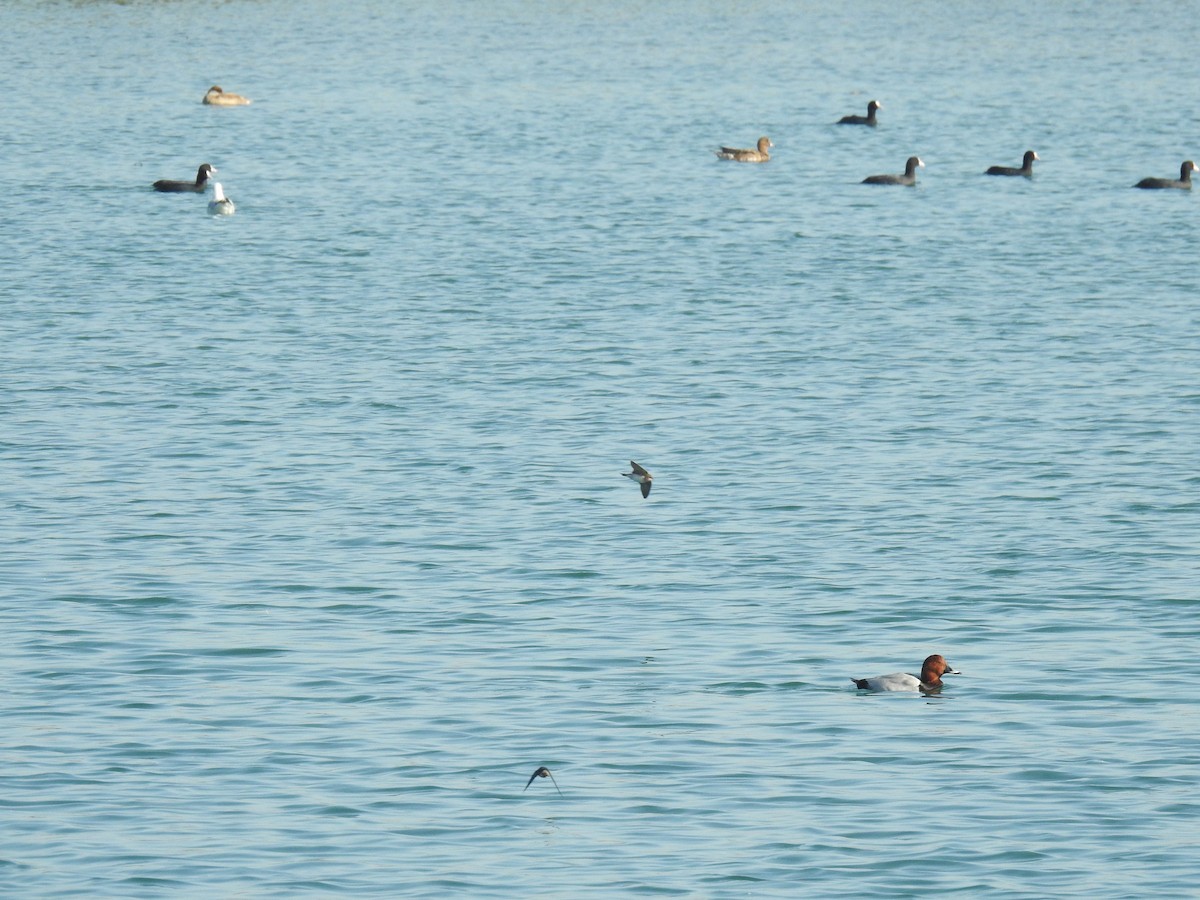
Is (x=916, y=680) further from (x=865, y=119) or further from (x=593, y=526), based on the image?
(x=865, y=119)

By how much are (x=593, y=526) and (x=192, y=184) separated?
29.2m

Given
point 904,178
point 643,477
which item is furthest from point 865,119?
point 643,477

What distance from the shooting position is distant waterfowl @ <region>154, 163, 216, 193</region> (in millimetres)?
52281

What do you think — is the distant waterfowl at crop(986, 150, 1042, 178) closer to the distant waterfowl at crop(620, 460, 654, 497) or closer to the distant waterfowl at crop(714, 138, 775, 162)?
the distant waterfowl at crop(714, 138, 775, 162)

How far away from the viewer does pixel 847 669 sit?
20.7 m

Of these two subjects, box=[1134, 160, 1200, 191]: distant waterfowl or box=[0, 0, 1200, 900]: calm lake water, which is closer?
box=[0, 0, 1200, 900]: calm lake water

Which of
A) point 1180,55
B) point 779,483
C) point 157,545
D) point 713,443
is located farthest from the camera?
point 1180,55

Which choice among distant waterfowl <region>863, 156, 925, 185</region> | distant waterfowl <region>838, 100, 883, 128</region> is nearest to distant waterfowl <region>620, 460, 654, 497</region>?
distant waterfowl <region>863, 156, 925, 185</region>

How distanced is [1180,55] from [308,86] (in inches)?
1330

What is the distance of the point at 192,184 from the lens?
172 ft

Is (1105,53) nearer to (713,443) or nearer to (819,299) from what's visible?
(819,299)

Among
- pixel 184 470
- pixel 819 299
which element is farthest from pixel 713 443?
pixel 819 299

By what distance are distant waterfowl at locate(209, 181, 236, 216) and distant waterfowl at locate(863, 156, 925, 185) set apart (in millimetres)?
16039

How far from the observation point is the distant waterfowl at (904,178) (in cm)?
5434
